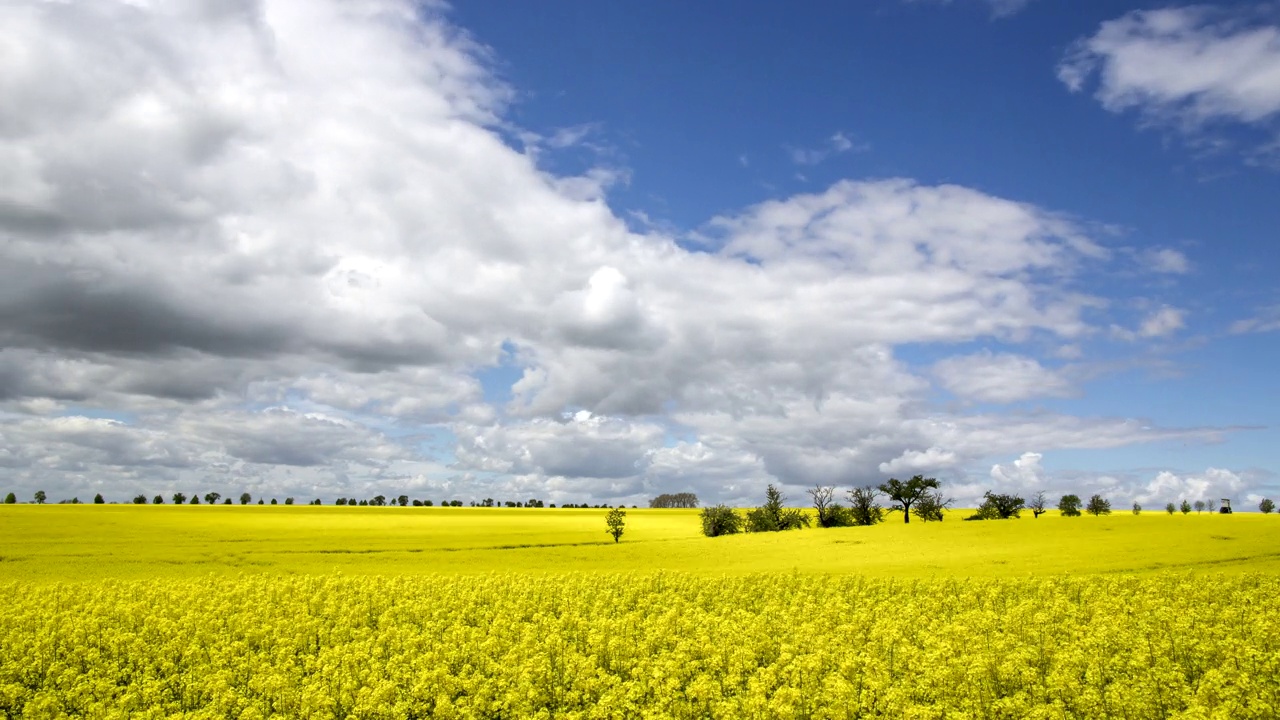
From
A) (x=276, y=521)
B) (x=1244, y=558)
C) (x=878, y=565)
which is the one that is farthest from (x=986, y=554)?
(x=276, y=521)

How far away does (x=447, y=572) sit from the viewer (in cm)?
4741

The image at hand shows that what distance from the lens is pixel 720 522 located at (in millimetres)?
91438

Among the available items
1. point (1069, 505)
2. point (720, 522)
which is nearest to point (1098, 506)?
point (1069, 505)

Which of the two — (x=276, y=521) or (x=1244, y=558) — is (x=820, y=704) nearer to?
(x=1244, y=558)

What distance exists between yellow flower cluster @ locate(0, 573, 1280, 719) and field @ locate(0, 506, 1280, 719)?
0.09m

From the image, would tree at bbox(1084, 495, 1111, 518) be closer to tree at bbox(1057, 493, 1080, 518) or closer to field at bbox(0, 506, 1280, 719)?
tree at bbox(1057, 493, 1080, 518)

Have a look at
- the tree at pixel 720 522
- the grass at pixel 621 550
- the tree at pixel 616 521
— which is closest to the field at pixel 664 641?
the grass at pixel 621 550

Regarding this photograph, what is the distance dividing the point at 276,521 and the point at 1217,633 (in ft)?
313

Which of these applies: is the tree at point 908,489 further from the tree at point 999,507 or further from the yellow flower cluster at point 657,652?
the yellow flower cluster at point 657,652

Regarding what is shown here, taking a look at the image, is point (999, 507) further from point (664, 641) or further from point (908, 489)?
point (664, 641)

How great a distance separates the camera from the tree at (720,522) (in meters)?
91.1

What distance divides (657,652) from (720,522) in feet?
231

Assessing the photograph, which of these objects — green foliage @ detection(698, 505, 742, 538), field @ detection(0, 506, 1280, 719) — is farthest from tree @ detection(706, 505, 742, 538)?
field @ detection(0, 506, 1280, 719)

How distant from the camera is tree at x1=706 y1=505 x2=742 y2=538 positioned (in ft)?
299
